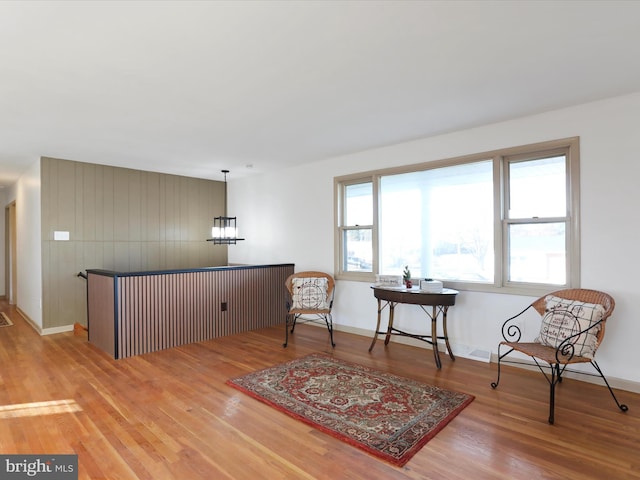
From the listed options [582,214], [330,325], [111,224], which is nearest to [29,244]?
[111,224]

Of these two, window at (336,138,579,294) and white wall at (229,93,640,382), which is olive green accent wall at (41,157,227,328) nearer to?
white wall at (229,93,640,382)

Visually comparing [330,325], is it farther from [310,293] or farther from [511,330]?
[511,330]

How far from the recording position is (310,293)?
4688 mm


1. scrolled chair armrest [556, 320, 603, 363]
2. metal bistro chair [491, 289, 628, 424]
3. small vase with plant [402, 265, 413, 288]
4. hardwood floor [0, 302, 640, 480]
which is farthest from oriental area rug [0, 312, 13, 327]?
scrolled chair armrest [556, 320, 603, 363]

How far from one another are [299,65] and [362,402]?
2648 millimetres

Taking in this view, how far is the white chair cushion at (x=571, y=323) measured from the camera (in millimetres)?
2686

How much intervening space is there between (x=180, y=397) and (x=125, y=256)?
363 centimetres

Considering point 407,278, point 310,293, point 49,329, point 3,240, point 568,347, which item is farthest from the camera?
point 3,240

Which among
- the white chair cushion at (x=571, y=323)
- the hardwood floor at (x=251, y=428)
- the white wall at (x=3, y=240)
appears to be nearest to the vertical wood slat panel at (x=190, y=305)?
the hardwood floor at (x=251, y=428)

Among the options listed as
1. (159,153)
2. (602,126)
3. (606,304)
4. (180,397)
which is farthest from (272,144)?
(606,304)

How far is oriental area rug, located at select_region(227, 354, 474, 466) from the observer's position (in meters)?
2.25

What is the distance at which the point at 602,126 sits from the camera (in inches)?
121

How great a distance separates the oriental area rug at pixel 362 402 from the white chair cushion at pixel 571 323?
880mm

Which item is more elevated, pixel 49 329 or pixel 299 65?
pixel 299 65
